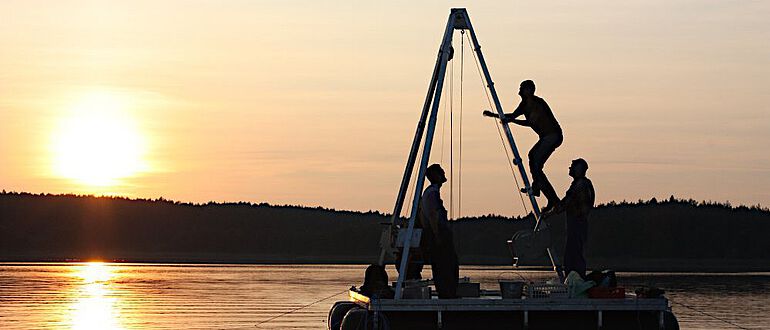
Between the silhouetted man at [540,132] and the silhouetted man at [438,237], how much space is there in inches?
62.1

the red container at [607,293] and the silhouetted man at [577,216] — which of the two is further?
the silhouetted man at [577,216]

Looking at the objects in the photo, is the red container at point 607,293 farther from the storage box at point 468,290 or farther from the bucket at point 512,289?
the storage box at point 468,290

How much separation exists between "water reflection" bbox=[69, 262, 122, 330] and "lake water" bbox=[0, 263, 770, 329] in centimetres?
2

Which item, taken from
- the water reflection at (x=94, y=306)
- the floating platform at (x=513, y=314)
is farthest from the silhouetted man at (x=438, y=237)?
the water reflection at (x=94, y=306)

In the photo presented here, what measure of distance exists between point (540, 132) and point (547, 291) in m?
2.55

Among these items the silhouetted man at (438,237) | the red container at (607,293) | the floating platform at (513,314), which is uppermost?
the silhouetted man at (438,237)

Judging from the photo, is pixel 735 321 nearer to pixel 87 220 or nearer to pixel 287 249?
pixel 287 249

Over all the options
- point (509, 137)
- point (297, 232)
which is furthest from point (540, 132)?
point (297, 232)

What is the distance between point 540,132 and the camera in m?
22.8

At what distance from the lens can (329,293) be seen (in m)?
39.8

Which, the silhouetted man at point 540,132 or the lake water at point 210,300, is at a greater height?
the silhouetted man at point 540,132

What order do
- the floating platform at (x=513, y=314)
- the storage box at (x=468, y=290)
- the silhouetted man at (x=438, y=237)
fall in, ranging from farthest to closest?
the storage box at (x=468, y=290) → the silhouetted man at (x=438, y=237) → the floating platform at (x=513, y=314)

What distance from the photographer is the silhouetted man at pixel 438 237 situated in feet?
71.4

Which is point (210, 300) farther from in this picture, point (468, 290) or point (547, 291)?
point (547, 291)
